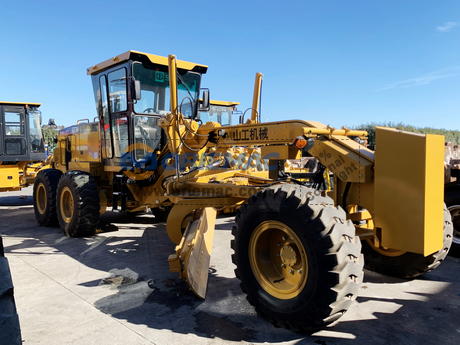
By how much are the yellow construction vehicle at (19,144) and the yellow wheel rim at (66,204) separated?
14.1 ft

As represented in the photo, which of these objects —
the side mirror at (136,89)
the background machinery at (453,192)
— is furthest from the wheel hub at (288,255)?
the side mirror at (136,89)

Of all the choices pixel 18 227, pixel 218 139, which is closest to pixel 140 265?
pixel 218 139

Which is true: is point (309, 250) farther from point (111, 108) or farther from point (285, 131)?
point (111, 108)

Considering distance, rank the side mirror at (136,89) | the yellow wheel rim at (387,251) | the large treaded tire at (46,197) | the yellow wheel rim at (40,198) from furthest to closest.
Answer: the yellow wheel rim at (40,198) < the large treaded tire at (46,197) < the side mirror at (136,89) < the yellow wheel rim at (387,251)

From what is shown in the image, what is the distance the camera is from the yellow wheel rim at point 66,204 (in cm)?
714

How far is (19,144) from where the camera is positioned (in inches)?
461

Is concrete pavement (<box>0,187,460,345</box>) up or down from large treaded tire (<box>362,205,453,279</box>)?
down

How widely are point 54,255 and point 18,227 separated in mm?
2997

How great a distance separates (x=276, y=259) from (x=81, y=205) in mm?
4372

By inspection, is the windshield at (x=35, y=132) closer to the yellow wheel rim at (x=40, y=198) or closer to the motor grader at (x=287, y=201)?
the yellow wheel rim at (x=40, y=198)

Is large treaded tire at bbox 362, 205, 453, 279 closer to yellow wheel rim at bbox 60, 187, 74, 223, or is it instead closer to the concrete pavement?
the concrete pavement

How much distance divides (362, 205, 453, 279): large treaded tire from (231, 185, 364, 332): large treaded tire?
1.52m

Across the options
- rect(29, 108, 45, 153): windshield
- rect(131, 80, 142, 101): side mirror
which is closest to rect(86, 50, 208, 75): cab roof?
rect(131, 80, 142, 101): side mirror

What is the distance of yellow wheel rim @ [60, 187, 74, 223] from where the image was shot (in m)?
7.14
